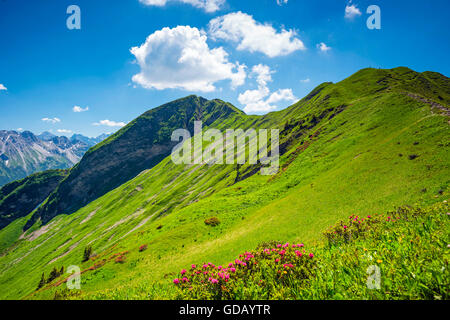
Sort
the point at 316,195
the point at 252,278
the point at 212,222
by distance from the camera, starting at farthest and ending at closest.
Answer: the point at 212,222, the point at 316,195, the point at 252,278

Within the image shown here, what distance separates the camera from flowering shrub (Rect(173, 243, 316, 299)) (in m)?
6.43

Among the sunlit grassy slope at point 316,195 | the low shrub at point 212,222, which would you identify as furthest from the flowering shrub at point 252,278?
the low shrub at point 212,222

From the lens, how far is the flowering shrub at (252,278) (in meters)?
6.43

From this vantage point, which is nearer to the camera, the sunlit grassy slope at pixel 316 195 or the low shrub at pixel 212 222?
the sunlit grassy slope at pixel 316 195

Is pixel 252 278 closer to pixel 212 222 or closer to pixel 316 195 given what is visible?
pixel 316 195

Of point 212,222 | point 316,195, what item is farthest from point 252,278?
point 212,222

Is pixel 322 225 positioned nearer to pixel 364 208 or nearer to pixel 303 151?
pixel 364 208

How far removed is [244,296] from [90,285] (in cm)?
3723

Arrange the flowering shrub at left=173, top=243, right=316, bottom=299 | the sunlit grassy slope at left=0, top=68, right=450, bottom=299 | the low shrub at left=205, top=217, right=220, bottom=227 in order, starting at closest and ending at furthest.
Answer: the flowering shrub at left=173, top=243, right=316, bottom=299 → the sunlit grassy slope at left=0, top=68, right=450, bottom=299 → the low shrub at left=205, top=217, right=220, bottom=227

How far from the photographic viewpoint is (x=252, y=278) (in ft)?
23.7

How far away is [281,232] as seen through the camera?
28891mm

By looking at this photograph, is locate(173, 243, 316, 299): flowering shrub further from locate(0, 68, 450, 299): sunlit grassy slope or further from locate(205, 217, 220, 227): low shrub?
locate(205, 217, 220, 227): low shrub

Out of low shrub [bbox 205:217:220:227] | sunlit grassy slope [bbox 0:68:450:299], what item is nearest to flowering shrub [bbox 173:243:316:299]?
sunlit grassy slope [bbox 0:68:450:299]

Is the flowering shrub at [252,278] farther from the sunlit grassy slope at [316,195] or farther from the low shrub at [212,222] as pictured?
the low shrub at [212,222]
